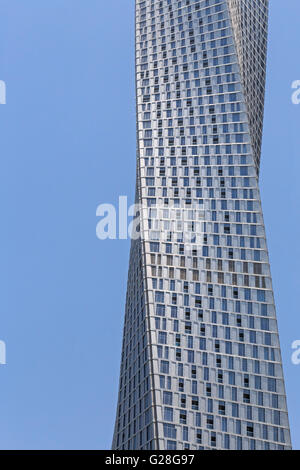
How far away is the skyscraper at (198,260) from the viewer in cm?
9038

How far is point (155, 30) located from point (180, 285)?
5764cm

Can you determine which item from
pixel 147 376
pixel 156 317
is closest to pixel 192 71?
pixel 156 317

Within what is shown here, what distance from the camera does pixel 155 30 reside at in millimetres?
132375

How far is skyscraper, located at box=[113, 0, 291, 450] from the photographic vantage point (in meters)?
90.4

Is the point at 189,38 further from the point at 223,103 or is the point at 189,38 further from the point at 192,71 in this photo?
the point at 223,103

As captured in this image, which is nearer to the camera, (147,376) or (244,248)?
(147,376)

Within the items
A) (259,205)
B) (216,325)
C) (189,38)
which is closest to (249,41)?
(189,38)

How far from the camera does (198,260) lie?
10300 centimetres

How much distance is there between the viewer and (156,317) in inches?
3856

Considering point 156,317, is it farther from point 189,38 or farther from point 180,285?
point 189,38

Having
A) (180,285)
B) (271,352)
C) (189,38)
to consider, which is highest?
(189,38)

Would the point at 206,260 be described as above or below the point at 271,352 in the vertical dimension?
above
